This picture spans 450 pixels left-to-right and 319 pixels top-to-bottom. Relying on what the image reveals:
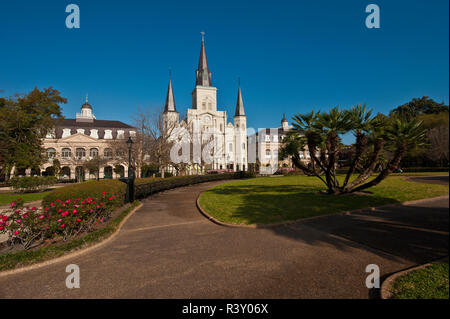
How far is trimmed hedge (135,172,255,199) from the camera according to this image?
15.8 meters

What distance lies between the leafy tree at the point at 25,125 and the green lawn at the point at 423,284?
29.4m

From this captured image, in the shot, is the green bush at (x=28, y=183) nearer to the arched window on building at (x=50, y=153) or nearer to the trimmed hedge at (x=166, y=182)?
the arched window on building at (x=50, y=153)

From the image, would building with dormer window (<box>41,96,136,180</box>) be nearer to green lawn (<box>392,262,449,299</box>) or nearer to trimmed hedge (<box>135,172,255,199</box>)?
trimmed hedge (<box>135,172,255,199</box>)

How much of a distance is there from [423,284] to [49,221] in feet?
30.8

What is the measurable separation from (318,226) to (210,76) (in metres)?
73.8

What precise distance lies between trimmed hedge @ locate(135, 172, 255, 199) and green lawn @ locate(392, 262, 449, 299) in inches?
556

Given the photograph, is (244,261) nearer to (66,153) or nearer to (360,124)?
(360,124)

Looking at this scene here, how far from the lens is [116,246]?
6508 mm

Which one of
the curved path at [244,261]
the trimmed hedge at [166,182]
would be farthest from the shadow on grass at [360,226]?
the trimmed hedge at [166,182]

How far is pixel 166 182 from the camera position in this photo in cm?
2092

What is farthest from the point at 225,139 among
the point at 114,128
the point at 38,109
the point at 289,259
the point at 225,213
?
the point at 289,259

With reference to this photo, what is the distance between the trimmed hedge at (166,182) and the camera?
15773 millimetres

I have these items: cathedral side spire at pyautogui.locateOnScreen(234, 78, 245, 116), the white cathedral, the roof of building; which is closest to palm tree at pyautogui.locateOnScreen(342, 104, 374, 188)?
the white cathedral
